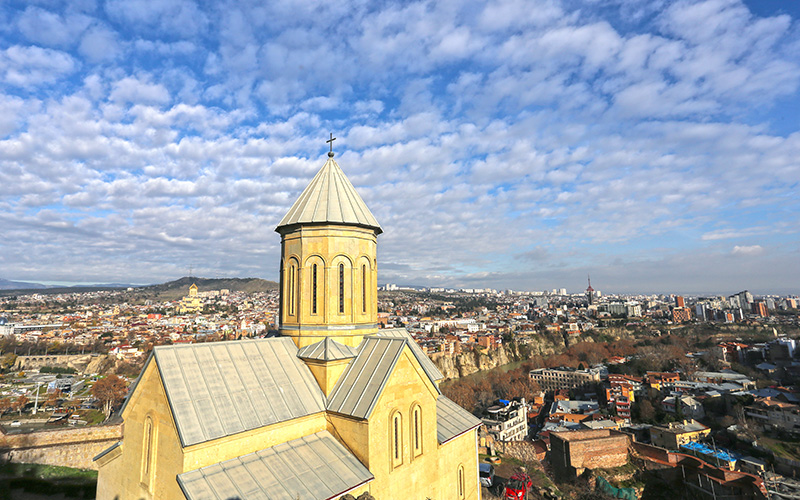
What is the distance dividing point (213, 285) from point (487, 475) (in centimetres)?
17287

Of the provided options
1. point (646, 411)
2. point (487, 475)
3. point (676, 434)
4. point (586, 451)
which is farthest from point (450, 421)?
point (646, 411)

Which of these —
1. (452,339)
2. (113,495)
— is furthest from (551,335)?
(113,495)

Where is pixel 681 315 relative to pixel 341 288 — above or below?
below

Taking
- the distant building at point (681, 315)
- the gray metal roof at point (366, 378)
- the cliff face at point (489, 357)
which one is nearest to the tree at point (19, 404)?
the gray metal roof at point (366, 378)

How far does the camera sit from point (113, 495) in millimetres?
6266

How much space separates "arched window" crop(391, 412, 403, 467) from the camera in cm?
631

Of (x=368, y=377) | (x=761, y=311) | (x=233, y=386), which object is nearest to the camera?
(x=233, y=386)

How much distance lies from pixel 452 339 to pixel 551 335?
2224cm

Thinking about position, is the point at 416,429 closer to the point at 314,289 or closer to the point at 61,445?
the point at 314,289

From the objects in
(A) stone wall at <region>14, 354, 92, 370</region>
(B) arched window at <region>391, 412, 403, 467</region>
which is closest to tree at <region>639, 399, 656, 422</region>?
(B) arched window at <region>391, 412, 403, 467</region>

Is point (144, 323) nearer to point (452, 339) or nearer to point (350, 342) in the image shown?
point (452, 339)

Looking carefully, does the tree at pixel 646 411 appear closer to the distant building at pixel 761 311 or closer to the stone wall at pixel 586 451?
the stone wall at pixel 586 451

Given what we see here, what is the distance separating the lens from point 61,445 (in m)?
17.3

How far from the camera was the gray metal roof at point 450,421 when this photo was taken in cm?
762
